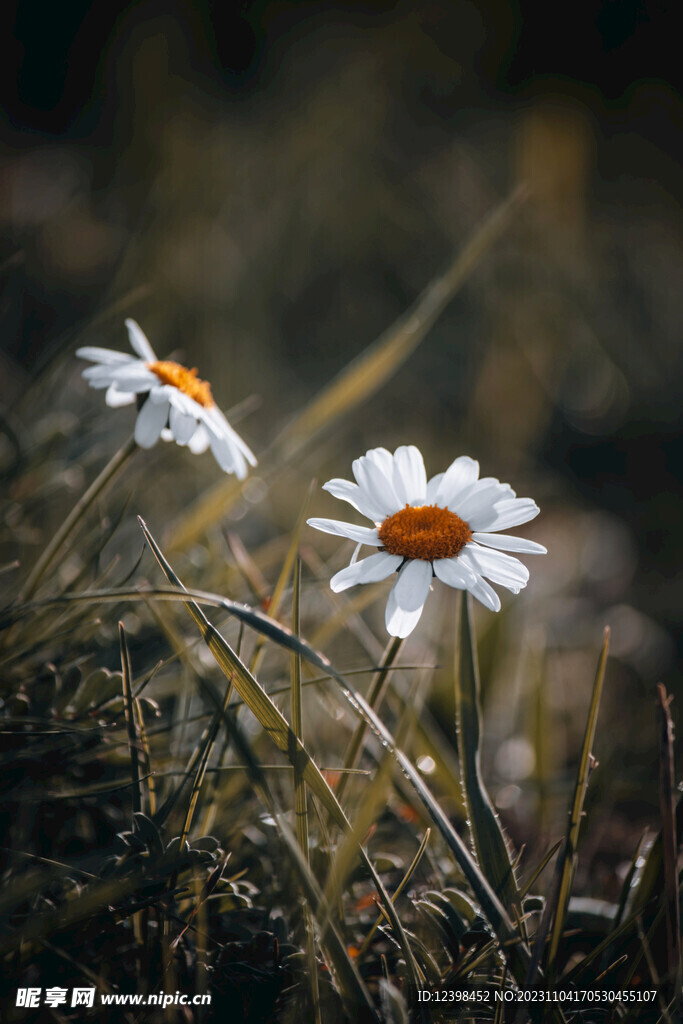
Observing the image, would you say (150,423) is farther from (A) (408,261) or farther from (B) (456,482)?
(A) (408,261)

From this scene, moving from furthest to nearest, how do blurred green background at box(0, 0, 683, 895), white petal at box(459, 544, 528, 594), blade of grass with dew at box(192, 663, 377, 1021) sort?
blurred green background at box(0, 0, 683, 895)
white petal at box(459, 544, 528, 594)
blade of grass with dew at box(192, 663, 377, 1021)

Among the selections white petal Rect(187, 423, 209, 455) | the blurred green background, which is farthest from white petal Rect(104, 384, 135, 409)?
the blurred green background

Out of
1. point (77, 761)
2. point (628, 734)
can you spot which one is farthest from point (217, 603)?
point (628, 734)

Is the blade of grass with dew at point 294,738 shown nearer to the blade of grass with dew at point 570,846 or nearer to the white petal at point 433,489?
the blade of grass with dew at point 570,846

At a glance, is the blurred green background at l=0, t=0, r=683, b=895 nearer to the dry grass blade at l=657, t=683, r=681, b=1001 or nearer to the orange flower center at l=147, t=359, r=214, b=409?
the orange flower center at l=147, t=359, r=214, b=409

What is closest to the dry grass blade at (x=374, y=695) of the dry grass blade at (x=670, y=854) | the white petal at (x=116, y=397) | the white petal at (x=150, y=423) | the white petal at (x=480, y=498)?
the white petal at (x=480, y=498)

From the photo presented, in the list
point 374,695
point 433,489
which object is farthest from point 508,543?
point 374,695

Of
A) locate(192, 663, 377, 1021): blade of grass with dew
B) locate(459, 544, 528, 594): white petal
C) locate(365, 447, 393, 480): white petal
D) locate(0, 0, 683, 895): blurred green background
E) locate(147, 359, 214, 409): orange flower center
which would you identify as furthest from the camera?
locate(0, 0, 683, 895): blurred green background

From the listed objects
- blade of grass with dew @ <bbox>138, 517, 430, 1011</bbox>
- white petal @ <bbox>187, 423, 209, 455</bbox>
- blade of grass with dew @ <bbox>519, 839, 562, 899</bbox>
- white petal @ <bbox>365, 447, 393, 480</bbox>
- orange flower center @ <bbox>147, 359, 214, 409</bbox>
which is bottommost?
blade of grass with dew @ <bbox>519, 839, 562, 899</bbox>
